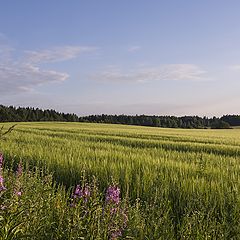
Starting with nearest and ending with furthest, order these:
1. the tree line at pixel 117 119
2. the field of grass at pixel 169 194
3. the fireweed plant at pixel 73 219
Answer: the fireweed plant at pixel 73 219 < the field of grass at pixel 169 194 < the tree line at pixel 117 119

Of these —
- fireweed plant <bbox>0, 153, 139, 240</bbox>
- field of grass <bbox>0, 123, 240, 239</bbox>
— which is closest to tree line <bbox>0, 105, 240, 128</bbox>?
field of grass <bbox>0, 123, 240, 239</bbox>

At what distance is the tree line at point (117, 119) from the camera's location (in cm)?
11518

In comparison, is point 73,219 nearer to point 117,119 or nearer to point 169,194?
point 169,194

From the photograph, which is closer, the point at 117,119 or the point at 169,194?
the point at 169,194

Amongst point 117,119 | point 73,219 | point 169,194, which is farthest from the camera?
point 117,119

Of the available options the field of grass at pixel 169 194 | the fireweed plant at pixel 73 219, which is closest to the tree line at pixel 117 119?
the field of grass at pixel 169 194

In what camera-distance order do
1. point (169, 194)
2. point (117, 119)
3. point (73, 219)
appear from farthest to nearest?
point (117, 119) < point (169, 194) < point (73, 219)

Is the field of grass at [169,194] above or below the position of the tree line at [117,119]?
below

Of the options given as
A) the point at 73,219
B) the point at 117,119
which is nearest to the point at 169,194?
the point at 73,219

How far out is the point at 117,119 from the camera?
12106 centimetres

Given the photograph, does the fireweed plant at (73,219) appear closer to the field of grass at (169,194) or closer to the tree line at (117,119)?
the field of grass at (169,194)

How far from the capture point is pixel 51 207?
208 inches

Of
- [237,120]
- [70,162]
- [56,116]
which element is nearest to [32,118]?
[56,116]

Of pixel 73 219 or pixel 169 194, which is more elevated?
pixel 73 219
